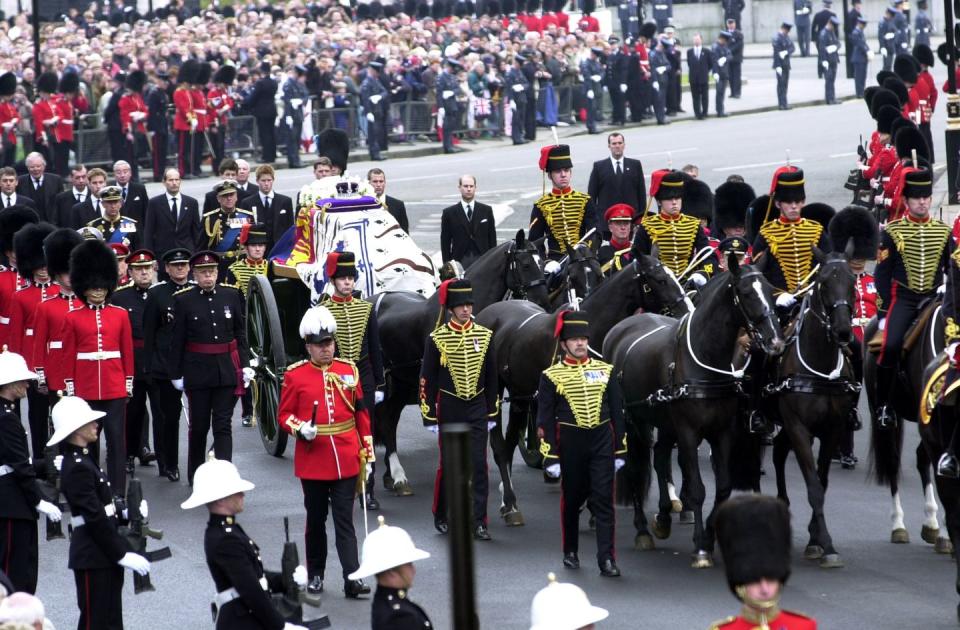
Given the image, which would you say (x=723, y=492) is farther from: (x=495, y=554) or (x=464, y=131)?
(x=464, y=131)

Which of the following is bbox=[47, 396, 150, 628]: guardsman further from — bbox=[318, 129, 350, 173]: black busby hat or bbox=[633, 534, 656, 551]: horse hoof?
bbox=[318, 129, 350, 173]: black busby hat

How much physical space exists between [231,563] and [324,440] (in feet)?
8.60

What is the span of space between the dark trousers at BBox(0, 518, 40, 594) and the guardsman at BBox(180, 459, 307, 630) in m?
1.81

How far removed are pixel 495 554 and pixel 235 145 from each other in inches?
866

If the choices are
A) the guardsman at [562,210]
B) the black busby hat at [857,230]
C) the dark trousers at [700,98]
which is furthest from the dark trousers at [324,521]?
the dark trousers at [700,98]

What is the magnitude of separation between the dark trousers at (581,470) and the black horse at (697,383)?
62 cm

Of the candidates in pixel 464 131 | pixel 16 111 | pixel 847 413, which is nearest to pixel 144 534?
pixel 847 413

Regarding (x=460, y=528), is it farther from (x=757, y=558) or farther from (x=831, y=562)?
(x=831, y=562)

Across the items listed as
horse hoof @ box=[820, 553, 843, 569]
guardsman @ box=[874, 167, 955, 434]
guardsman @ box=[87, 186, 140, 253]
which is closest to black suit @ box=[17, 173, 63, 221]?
guardsman @ box=[87, 186, 140, 253]

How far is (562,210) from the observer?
15.9m

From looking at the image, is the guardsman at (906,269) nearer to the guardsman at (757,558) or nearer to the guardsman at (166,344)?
the guardsman at (166,344)

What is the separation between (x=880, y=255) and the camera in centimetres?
1218

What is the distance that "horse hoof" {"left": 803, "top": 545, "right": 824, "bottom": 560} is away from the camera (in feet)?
37.5

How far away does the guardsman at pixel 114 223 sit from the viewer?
1783 cm
